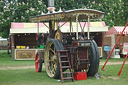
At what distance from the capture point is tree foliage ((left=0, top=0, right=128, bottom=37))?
77.7 ft

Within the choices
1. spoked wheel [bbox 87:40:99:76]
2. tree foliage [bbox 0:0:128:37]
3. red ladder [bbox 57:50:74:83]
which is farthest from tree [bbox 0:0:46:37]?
red ladder [bbox 57:50:74:83]

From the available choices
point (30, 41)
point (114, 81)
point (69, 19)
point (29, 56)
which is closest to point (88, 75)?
point (114, 81)

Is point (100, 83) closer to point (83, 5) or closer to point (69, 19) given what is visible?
point (69, 19)

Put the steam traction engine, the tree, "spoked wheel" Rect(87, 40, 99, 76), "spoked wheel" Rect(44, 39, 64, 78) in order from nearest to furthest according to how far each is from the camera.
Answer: the steam traction engine, "spoked wheel" Rect(44, 39, 64, 78), "spoked wheel" Rect(87, 40, 99, 76), the tree

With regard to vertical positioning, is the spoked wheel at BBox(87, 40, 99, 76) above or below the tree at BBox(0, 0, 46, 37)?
below

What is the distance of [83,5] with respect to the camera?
86.4 ft

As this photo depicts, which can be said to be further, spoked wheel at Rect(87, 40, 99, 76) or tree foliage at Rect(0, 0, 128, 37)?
tree foliage at Rect(0, 0, 128, 37)

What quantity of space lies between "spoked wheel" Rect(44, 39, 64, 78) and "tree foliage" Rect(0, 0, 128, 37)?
1199cm

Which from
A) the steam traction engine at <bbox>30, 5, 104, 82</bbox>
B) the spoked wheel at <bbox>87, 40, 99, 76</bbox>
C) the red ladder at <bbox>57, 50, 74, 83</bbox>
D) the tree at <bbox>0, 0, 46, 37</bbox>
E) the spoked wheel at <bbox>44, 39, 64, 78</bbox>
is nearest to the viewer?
the red ladder at <bbox>57, 50, 74, 83</bbox>

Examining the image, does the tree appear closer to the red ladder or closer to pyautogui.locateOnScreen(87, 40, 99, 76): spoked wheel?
pyautogui.locateOnScreen(87, 40, 99, 76): spoked wheel

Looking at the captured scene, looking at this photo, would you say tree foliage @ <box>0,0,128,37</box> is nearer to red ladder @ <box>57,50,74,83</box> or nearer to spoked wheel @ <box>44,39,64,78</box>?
spoked wheel @ <box>44,39,64,78</box>

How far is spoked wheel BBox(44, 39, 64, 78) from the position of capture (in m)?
10.6

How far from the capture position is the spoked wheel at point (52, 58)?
10.6 m

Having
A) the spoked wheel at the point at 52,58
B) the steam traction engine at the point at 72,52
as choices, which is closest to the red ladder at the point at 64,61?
the steam traction engine at the point at 72,52
